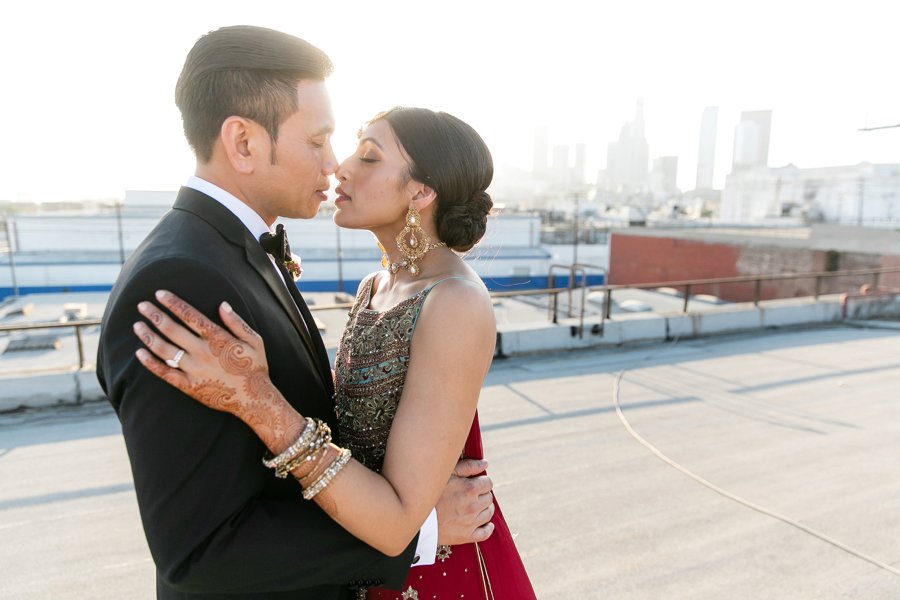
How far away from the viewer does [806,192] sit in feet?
178

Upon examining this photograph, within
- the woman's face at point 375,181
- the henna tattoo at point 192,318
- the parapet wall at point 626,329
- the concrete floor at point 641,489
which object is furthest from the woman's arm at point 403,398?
the parapet wall at point 626,329

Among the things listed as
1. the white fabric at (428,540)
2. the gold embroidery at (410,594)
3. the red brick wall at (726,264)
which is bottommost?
the red brick wall at (726,264)

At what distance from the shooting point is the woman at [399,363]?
110 cm

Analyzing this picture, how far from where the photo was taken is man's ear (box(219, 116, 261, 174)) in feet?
4.43

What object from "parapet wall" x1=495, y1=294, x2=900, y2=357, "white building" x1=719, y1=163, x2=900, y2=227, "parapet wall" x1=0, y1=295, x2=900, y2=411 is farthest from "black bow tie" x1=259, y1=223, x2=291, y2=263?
"white building" x1=719, y1=163, x2=900, y2=227

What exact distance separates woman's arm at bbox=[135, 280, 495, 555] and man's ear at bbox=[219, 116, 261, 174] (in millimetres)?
478

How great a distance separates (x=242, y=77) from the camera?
4.33 feet

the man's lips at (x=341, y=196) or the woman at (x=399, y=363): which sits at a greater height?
the man's lips at (x=341, y=196)

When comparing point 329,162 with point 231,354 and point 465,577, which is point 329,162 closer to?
point 231,354

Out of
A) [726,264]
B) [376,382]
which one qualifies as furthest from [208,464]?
[726,264]

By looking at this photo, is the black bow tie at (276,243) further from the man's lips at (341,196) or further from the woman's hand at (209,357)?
the woman's hand at (209,357)

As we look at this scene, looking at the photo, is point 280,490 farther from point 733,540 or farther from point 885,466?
point 885,466

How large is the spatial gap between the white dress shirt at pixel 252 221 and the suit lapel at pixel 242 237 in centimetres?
2

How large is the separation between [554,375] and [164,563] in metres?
6.12
